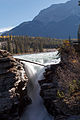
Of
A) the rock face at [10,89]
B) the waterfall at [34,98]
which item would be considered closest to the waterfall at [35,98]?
the waterfall at [34,98]

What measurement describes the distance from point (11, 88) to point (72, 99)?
5.98 meters

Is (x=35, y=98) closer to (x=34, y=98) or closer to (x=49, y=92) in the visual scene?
(x=34, y=98)

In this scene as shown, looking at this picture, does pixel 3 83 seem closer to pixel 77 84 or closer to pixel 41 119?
pixel 41 119

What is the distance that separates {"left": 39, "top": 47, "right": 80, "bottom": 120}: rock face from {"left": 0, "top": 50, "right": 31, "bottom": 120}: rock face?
2.80 metres

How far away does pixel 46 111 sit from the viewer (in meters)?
18.0

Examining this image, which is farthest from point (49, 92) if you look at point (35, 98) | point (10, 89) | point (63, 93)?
point (10, 89)

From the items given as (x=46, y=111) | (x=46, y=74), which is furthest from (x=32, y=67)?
(x=46, y=111)

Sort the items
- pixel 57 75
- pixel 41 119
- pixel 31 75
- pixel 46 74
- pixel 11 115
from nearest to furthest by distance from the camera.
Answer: pixel 11 115 → pixel 41 119 → pixel 57 75 → pixel 46 74 → pixel 31 75

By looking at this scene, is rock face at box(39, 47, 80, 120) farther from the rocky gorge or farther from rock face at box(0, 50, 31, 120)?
rock face at box(0, 50, 31, 120)

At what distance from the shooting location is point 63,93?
15414 mm

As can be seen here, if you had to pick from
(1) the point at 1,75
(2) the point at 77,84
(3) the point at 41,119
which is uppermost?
(1) the point at 1,75

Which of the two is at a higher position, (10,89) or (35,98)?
(10,89)

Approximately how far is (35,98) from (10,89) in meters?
5.48

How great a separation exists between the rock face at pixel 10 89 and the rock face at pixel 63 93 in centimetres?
280
